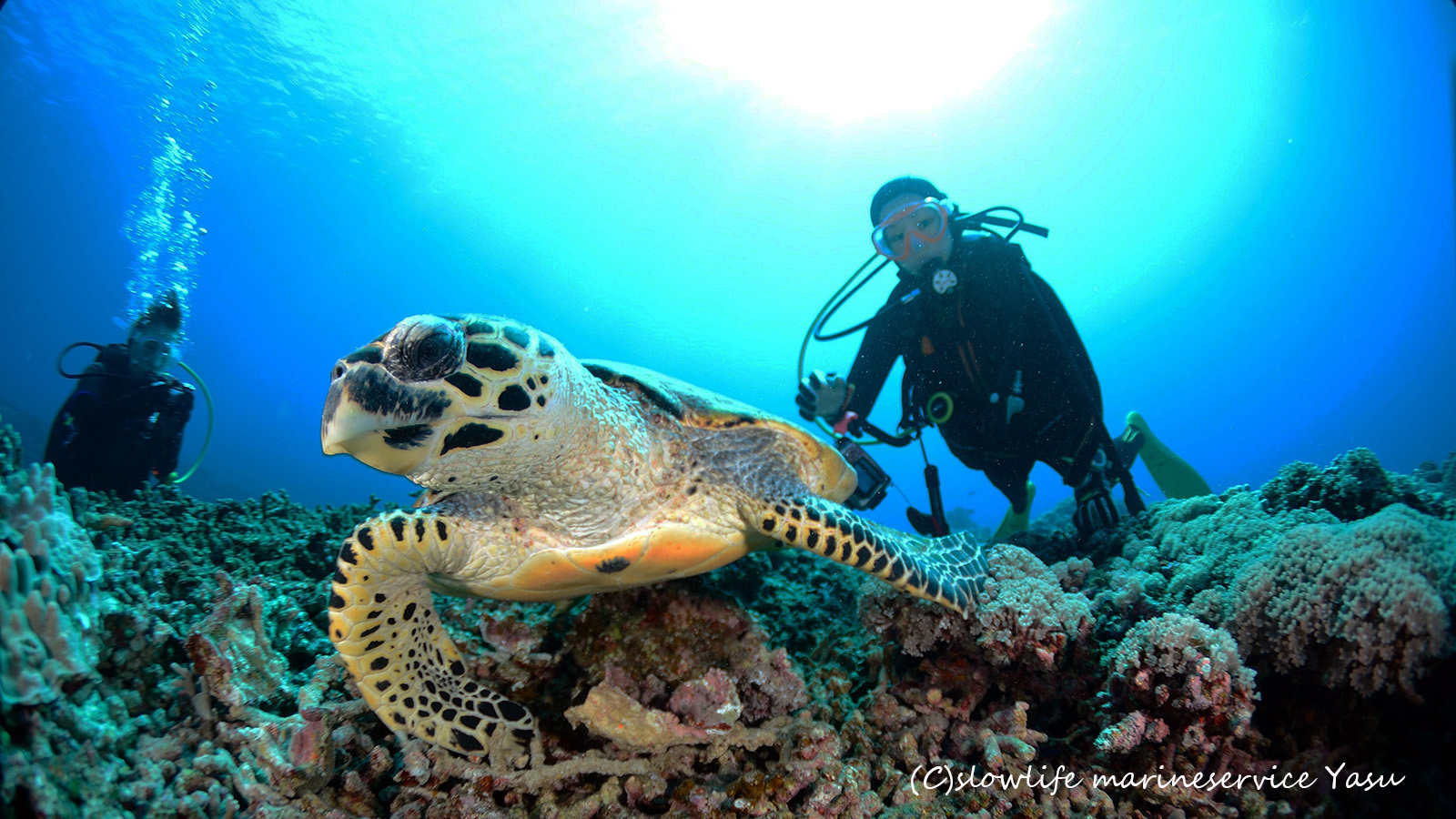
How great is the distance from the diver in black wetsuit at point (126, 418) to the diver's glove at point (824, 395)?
859 centimetres

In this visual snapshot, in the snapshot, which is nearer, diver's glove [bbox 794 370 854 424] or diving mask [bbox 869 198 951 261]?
diver's glove [bbox 794 370 854 424]

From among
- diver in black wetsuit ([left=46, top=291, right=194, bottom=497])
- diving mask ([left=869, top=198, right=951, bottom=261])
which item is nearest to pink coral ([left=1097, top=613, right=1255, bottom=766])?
diving mask ([left=869, top=198, right=951, bottom=261])

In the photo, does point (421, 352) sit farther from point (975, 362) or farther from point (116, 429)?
point (116, 429)

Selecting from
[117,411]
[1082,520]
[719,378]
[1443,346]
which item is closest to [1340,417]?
[1443,346]

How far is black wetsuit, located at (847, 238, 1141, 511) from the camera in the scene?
14.4ft

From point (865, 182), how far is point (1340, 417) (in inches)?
2640

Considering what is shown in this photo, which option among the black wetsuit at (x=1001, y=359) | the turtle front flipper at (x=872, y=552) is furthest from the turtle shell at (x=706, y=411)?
the black wetsuit at (x=1001, y=359)

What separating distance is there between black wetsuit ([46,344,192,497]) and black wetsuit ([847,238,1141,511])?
9560 mm

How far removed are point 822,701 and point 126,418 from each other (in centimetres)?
999

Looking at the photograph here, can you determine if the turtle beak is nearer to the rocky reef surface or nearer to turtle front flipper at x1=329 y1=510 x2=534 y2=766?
turtle front flipper at x1=329 y1=510 x2=534 y2=766

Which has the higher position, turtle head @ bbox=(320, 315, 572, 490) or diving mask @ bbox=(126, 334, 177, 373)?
diving mask @ bbox=(126, 334, 177, 373)

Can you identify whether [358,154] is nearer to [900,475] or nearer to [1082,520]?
[1082,520]

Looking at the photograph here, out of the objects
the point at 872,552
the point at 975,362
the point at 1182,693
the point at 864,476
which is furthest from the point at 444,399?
the point at 975,362

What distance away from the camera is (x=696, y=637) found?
220 centimetres
